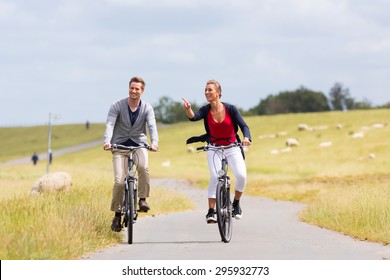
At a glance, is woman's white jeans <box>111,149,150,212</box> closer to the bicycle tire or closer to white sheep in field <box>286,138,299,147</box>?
the bicycle tire

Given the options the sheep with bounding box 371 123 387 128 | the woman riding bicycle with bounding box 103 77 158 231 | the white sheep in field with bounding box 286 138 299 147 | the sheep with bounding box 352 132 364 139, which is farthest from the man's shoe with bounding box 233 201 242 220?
the sheep with bounding box 371 123 387 128

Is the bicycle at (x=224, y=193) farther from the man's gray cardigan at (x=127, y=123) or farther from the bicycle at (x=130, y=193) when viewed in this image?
the bicycle at (x=130, y=193)

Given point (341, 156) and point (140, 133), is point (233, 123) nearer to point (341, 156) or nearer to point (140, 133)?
point (140, 133)

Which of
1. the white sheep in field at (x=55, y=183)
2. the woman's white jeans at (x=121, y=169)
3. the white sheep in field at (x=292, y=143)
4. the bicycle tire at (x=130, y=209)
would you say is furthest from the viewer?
the white sheep in field at (x=292, y=143)

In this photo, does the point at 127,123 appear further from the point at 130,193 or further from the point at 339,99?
the point at 339,99

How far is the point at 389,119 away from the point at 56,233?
298 feet

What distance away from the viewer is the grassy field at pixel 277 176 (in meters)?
11.9

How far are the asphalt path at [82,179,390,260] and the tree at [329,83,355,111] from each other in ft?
591

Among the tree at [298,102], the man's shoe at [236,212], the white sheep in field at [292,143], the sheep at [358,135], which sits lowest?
the man's shoe at [236,212]

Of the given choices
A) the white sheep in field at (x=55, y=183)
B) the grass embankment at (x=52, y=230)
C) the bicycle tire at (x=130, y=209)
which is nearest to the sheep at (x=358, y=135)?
the white sheep in field at (x=55, y=183)

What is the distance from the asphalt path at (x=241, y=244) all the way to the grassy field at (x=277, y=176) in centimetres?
54

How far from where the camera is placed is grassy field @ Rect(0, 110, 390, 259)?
1186 cm

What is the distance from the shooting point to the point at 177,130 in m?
121

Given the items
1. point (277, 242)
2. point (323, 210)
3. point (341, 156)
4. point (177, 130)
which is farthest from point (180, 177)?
point (177, 130)
